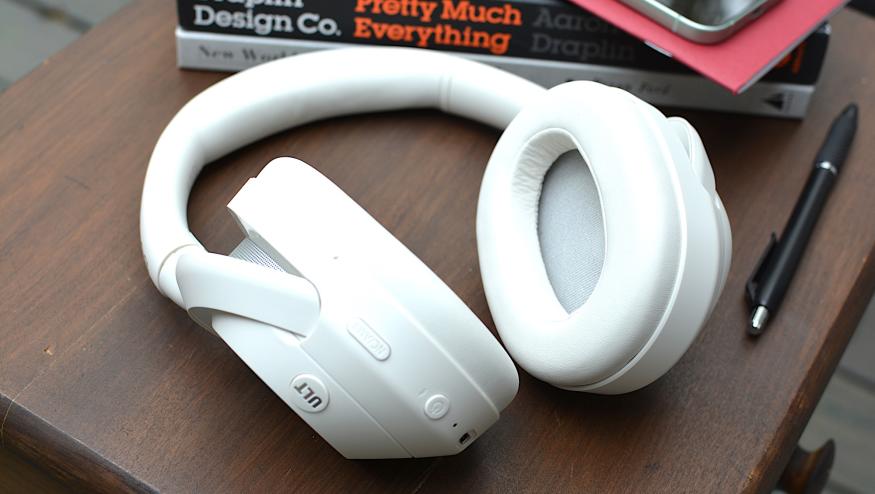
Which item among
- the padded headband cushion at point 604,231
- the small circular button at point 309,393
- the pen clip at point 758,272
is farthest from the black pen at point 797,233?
the small circular button at point 309,393

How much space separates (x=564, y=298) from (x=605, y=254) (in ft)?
0.16

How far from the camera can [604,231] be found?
490 millimetres

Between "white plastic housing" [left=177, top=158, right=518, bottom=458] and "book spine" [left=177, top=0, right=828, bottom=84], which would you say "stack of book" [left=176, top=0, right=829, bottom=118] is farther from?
"white plastic housing" [left=177, top=158, right=518, bottom=458]

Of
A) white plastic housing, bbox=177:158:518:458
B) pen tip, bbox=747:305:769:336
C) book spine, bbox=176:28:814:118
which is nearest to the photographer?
white plastic housing, bbox=177:158:518:458

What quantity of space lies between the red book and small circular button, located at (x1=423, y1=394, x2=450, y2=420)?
0.28 meters

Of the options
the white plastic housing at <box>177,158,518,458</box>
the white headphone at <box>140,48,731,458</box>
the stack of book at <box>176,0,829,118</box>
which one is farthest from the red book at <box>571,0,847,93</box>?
the white plastic housing at <box>177,158,518,458</box>

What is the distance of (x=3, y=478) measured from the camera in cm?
60

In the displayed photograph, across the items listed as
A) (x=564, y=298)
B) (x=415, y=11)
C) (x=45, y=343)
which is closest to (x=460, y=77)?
(x=415, y=11)

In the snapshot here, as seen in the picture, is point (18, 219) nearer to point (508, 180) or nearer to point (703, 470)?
point (508, 180)

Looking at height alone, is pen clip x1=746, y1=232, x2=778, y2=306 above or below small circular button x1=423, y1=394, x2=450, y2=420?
below

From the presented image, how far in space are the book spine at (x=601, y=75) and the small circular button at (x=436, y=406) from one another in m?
0.30

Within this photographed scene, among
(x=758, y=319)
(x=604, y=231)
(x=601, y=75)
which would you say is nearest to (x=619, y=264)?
(x=604, y=231)

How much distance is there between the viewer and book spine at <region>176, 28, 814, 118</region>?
2.16 ft

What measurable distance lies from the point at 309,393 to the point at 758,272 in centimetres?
28
